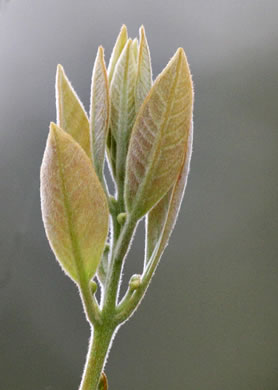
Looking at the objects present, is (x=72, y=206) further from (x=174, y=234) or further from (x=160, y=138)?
(x=174, y=234)

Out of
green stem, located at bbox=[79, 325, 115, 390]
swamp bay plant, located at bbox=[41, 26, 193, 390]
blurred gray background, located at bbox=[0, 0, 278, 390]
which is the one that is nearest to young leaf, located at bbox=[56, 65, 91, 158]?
swamp bay plant, located at bbox=[41, 26, 193, 390]

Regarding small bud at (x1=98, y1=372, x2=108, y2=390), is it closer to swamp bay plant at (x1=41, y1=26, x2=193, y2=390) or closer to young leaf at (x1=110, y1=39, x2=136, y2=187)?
swamp bay plant at (x1=41, y1=26, x2=193, y2=390)

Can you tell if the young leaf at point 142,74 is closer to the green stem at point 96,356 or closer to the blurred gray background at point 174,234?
the green stem at point 96,356

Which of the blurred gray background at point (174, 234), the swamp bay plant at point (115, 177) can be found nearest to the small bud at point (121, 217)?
the swamp bay plant at point (115, 177)

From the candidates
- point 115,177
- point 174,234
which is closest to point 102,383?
point 115,177

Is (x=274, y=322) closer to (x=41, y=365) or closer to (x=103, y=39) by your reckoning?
(x=41, y=365)

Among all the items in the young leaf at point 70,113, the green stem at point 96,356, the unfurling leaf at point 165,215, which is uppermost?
the young leaf at point 70,113

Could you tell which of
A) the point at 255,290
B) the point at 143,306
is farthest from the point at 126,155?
the point at 255,290

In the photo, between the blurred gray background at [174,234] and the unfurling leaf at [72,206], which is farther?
the blurred gray background at [174,234]
